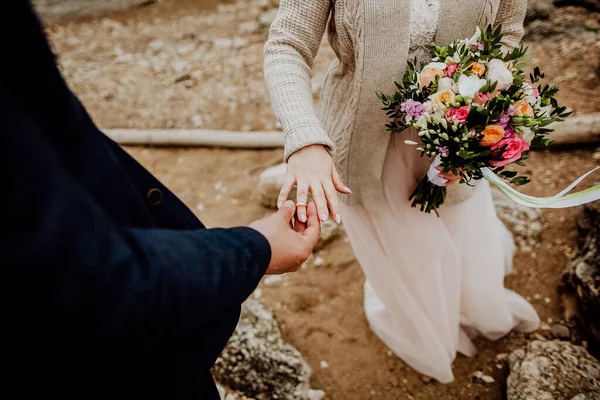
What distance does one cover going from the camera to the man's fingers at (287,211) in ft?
4.31

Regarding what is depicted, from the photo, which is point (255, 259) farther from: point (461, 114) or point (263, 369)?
point (263, 369)

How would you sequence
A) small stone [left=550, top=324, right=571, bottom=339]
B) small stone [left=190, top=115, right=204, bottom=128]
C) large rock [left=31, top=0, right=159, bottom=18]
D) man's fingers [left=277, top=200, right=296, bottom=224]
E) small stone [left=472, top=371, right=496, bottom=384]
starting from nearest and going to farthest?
1. man's fingers [left=277, top=200, right=296, bottom=224]
2. small stone [left=472, top=371, right=496, bottom=384]
3. small stone [left=550, top=324, right=571, bottom=339]
4. small stone [left=190, top=115, right=204, bottom=128]
5. large rock [left=31, top=0, right=159, bottom=18]

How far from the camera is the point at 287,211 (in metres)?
1.35

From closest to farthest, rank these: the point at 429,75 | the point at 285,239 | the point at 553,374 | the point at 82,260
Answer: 1. the point at 82,260
2. the point at 285,239
3. the point at 429,75
4. the point at 553,374

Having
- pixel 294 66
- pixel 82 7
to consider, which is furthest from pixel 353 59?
pixel 82 7

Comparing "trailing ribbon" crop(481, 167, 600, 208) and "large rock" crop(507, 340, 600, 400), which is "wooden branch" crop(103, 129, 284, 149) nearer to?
"large rock" crop(507, 340, 600, 400)

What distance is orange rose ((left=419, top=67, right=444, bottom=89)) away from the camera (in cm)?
143

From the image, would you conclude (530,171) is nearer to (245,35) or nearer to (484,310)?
(484,310)

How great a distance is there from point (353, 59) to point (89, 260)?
51.1 inches

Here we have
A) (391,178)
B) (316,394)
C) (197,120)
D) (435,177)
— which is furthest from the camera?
(197,120)

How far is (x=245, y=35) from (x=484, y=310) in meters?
5.46

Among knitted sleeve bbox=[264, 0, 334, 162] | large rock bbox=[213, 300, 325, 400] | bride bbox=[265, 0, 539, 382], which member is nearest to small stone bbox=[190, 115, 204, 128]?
large rock bbox=[213, 300, 325, 400]

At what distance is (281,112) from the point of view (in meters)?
1.61

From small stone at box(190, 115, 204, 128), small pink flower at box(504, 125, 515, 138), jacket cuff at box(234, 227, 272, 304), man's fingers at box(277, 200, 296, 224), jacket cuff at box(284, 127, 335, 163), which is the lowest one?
small stone at box(190, 115, 204, 128)
